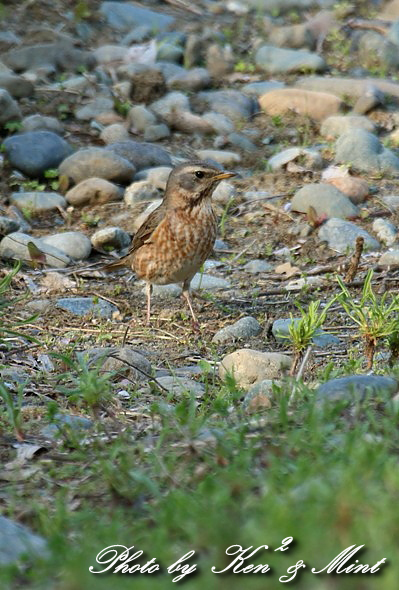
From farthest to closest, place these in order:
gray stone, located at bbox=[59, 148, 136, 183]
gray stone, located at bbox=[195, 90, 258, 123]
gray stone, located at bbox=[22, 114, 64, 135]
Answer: gray stone, located at bbox=[195, 90, 258, 123] < gray stone, located at bbox=[22, 114, 64, 135] < gray stone, located at bbox=[59, 148, 136, 183]

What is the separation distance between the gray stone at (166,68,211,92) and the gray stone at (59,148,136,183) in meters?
2.57

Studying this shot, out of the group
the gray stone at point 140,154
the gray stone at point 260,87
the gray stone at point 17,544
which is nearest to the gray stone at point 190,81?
the gray stone at point 260,87

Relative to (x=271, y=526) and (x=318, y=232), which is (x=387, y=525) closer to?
(x=271, y=526)

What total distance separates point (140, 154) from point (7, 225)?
78.1 inches

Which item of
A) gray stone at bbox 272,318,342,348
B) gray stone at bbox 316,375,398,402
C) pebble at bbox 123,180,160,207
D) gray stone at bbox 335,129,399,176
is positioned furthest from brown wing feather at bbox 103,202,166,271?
gray stone at bbox 316,375,398,402

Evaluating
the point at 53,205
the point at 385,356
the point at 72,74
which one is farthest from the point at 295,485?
the point at 72,74

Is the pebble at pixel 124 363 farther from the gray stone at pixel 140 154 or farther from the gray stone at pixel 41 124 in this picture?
the gray stone at pixel 41 124

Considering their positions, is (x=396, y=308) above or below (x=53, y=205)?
above

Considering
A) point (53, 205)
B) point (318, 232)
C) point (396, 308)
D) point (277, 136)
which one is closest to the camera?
point (396, 308)

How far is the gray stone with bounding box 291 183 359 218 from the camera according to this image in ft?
33.0

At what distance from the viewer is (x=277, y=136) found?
39.5ft

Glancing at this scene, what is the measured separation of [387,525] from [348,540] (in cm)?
13

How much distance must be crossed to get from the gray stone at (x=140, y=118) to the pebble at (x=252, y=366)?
549 cm

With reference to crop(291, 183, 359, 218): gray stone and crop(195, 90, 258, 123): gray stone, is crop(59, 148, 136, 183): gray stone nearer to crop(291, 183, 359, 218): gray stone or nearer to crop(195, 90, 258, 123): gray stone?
crop(291, 183, 359, 218): gray stone
